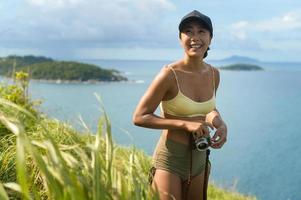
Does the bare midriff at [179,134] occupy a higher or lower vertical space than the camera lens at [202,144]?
higher

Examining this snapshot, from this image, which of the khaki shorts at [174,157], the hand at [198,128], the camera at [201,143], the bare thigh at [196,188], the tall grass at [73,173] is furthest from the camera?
the bare thigh at [196,188]

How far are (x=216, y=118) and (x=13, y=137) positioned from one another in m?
1.99

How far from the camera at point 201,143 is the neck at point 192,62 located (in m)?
0.47

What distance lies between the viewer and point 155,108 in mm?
3252

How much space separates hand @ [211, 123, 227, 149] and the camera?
0.15ft

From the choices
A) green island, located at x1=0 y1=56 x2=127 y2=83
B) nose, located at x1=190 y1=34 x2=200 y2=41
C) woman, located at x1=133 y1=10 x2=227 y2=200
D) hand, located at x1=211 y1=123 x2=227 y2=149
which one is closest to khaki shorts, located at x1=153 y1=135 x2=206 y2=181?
woman, located at x1=133 y1=10 x2=227 y2=200

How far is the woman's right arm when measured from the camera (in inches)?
127

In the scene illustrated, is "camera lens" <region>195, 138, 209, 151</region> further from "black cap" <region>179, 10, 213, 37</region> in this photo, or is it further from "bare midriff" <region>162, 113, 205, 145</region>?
"black cap" <region>179, 10, 213, 37</region>

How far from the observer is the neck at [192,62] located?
11.1 ft

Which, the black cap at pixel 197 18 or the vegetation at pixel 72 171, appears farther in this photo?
the black cap at pixel 197 18

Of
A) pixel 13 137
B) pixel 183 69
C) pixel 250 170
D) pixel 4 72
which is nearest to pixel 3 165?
pixel 13 137

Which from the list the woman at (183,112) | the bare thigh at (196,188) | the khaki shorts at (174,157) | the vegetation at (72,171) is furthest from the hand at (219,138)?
the vegetation at (72,171)

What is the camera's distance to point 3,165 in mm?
3902

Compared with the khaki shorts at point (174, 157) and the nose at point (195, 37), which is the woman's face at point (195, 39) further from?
the khaki shorts at point (174, 157)
